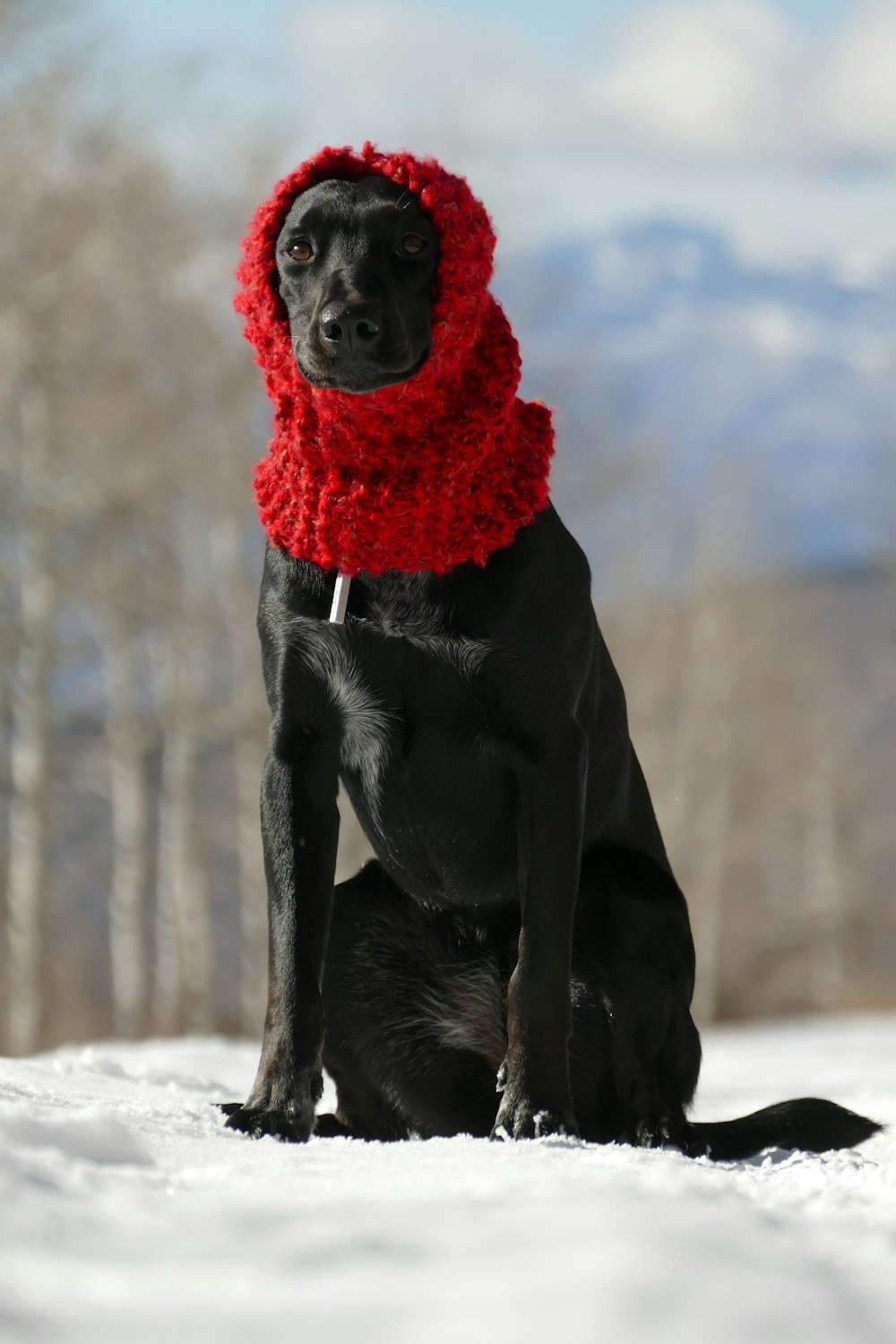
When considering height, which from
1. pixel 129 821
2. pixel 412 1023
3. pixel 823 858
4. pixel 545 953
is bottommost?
pixel 412 1023

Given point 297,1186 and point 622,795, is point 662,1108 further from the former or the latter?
point 297,1186

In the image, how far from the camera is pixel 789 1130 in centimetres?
308

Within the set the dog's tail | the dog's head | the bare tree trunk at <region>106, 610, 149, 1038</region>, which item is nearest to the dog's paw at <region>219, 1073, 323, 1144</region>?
the dog's tail

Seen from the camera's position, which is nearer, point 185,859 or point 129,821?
point 185,859

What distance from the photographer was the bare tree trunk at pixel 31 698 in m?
12.4

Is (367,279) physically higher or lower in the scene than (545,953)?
higher

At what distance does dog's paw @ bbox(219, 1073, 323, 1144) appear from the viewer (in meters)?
2.61

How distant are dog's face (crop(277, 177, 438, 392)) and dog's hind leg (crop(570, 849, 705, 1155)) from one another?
3.66ft

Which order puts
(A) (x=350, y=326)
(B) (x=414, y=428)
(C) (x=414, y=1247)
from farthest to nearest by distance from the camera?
(B) (x=414, y=428) < (A) (x=350, y=326) < (C) (x=414, y=1247)


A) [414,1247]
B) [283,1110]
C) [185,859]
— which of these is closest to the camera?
[414,1247]

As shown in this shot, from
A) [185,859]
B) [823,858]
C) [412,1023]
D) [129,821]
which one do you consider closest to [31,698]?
[129,821]

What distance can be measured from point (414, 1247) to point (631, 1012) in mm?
1458

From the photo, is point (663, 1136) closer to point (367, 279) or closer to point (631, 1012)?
point (631, 1012)

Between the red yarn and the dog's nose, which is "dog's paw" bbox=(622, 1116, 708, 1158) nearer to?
the red yarn
